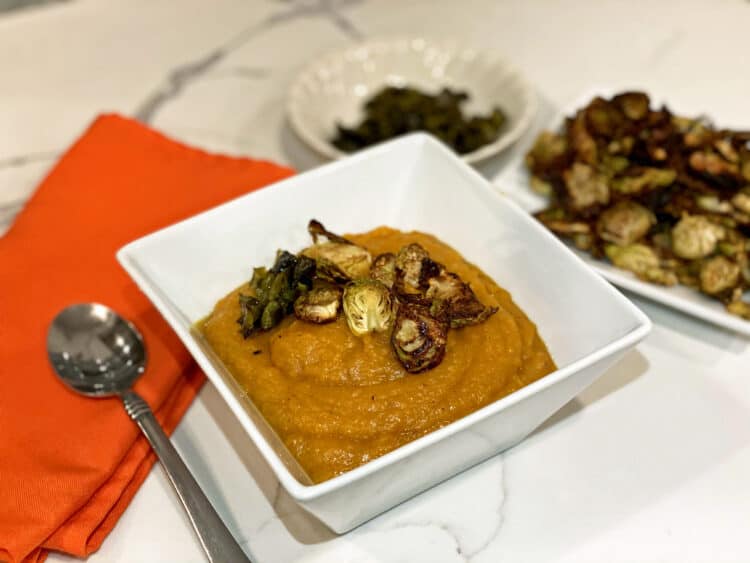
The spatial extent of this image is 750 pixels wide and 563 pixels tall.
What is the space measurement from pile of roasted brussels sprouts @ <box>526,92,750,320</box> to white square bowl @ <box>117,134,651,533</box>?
0.30m

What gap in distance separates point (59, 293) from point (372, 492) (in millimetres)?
925

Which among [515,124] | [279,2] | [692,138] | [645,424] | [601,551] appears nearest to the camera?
[601,551]

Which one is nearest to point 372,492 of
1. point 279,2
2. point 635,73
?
point 635,73

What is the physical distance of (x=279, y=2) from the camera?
313 cm

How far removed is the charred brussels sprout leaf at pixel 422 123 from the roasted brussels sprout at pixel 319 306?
40.3 inches

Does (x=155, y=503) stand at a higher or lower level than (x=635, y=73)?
lower

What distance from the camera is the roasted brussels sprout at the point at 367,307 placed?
1.32m

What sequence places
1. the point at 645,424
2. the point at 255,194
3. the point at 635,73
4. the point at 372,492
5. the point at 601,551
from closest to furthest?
1. the point at 372,492
2. the point at 601,551
3. the point at 645,424
4. the point at 255,194
5. the point at 635,73

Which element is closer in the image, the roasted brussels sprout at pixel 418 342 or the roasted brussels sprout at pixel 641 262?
the roasted brussels sprout at pixel 418 342

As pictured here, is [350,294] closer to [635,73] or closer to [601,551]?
[601,551]

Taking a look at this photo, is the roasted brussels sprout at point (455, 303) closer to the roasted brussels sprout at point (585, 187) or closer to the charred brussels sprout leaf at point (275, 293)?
the charred brussels sprout leaf at point (275, 293)

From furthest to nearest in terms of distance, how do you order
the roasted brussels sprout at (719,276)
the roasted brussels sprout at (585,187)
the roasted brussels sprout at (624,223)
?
the roasted brussels sprout at (585,187)
the roasted brussels sprout at (624,223)
the roasted brussels sprout at (719,276)

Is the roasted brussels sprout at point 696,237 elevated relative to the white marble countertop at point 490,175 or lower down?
elevated

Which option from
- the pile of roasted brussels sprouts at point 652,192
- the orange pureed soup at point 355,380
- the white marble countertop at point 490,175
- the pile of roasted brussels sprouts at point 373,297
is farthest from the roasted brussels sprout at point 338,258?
the pile of roasted brussels sprouts at point 652,192
